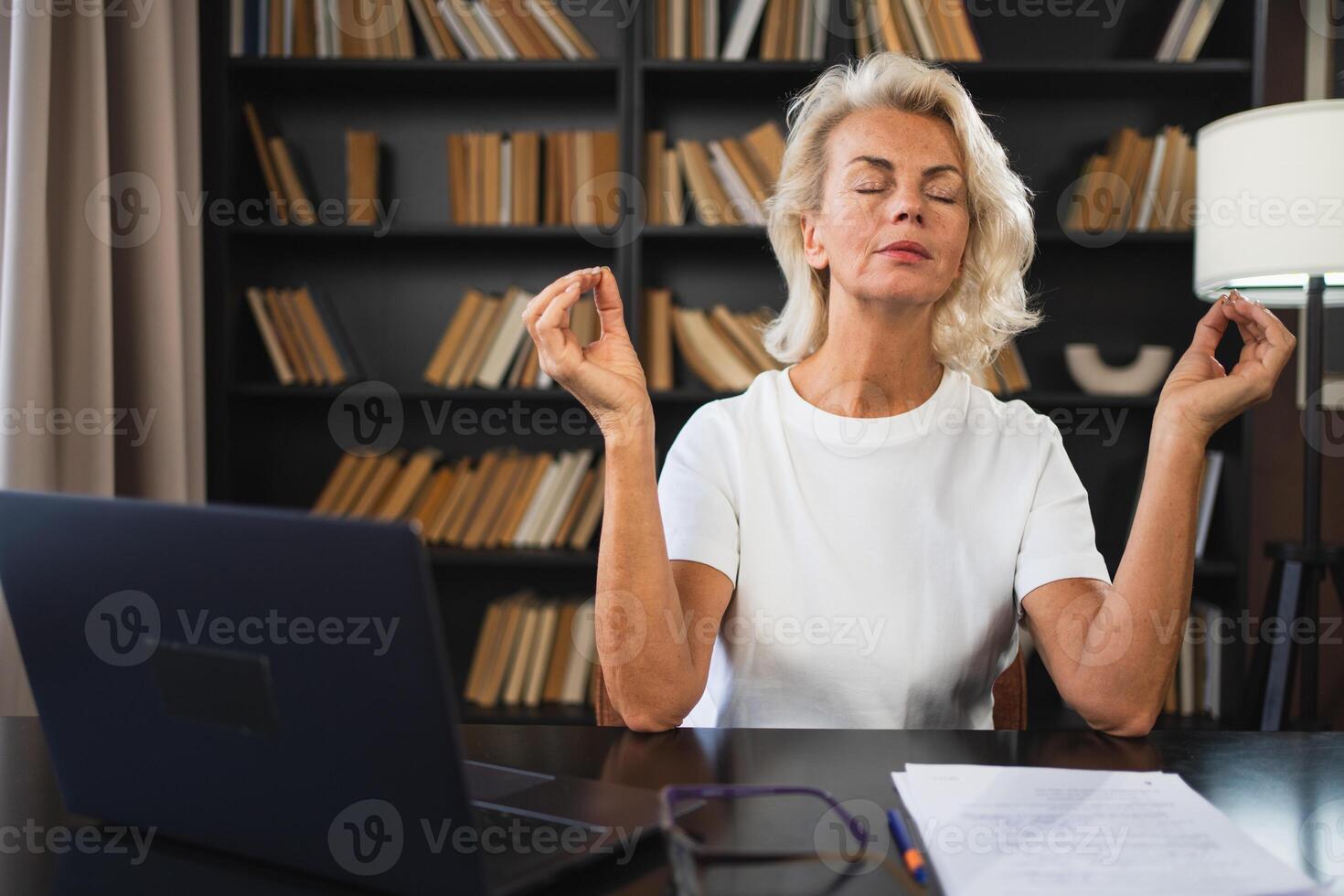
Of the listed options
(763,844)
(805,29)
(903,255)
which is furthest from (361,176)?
(763,844)

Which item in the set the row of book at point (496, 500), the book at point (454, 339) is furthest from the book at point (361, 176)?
the row of book at point (496, 500)

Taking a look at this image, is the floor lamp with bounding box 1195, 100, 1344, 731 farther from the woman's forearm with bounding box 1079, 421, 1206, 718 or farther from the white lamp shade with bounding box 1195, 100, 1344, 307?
the woman's forearm with bounding box 1079, 421, 1206, 718

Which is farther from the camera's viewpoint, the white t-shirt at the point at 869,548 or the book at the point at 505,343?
the book at the point at 505,343

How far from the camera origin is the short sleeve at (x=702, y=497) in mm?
1257

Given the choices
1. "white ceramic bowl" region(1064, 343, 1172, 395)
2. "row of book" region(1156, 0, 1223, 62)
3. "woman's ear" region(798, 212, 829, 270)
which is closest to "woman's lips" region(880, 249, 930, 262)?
"woman's ear" region(798, 212, 829, 270)

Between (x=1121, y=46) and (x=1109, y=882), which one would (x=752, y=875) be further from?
(x=1121, y=46)

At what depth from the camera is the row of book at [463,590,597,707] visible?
2.73 meters

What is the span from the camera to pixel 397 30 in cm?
271

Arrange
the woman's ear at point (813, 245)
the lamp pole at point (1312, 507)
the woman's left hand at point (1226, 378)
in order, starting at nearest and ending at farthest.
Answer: the woman's left hand at point (1226, 378)
the woman's ear at point (813, 245)
the lamp pole at point (1312, 507)

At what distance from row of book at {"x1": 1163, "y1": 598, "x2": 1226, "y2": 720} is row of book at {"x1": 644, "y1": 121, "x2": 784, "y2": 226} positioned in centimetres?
149

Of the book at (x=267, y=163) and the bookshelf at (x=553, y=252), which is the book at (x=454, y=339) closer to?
the bookshelf at (x=553, y=252)

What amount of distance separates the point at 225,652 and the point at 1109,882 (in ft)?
1.68

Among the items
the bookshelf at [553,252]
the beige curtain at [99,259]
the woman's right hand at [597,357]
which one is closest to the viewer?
the woman's right hand at [597,357]

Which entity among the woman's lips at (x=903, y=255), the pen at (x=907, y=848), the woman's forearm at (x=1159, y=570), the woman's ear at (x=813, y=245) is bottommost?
the pen at (x=907, y=848)
